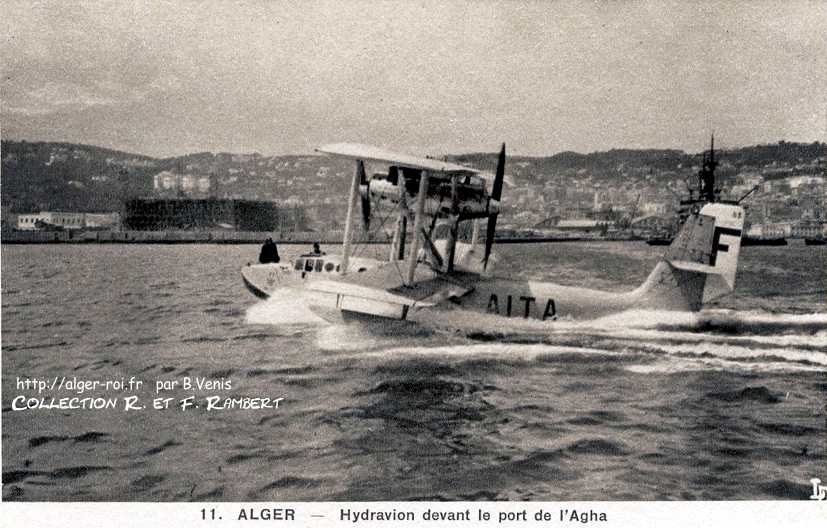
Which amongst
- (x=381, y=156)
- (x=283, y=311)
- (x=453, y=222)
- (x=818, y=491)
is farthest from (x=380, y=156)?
(x=818, y=491)

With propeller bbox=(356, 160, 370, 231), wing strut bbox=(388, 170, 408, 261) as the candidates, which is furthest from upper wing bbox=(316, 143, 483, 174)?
propeller bbox=(356, 160, 370, 231)

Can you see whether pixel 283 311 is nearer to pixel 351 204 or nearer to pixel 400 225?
pixel 400 225

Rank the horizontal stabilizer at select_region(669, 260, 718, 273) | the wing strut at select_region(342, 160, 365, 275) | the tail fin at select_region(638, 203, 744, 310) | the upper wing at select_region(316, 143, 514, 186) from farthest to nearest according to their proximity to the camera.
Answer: the tail fin at select_region(638, 203, 744, 310)
the horizontal stabilizer at select_region(669, 260, 718, 273)
the wing strut at select_region(342, 160, 365, 275)
the upper wing at select_region(316, 143, 514, 186)

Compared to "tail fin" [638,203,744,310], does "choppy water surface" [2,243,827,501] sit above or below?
below

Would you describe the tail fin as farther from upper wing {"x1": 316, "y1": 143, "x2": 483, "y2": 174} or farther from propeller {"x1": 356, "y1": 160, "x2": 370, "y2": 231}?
propeller {"x1": 356, "y1": 160, "x2": 370, "y2": 231}

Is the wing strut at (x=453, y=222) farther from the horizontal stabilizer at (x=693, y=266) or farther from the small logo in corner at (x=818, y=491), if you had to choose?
the small logo in corner at (x=818, y=491)
